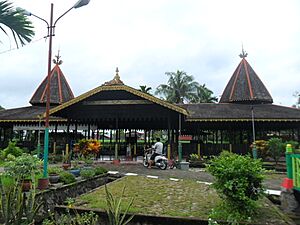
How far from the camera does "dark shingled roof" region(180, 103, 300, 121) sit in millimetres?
15195

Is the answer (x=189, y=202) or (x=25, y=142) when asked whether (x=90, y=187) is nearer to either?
(x=189, y=202)

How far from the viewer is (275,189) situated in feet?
27.1

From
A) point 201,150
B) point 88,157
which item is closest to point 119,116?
point 88,157

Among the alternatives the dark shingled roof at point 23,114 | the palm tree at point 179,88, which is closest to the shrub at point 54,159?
the dark shingled roof at point 23,114

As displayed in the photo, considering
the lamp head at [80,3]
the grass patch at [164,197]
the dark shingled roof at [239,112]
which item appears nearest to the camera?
the grass patch at [164,197]

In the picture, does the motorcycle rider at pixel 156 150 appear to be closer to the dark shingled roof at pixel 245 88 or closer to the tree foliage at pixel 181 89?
the dark shingled roof at pixel 245 88

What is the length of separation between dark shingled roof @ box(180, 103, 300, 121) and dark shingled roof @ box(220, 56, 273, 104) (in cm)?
64

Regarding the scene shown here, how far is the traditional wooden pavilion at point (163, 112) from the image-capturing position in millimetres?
14125

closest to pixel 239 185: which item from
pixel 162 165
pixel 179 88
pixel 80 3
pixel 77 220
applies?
pixel 77 220

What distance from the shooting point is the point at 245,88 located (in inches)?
782

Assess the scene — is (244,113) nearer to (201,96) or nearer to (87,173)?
(87,173)

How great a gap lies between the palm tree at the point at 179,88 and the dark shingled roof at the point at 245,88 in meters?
12.4

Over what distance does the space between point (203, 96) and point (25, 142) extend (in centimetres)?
2360

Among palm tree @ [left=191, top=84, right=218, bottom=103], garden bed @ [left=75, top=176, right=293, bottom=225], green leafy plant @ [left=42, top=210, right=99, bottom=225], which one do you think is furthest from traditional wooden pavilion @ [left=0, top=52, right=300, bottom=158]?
palm tree @ [left=191, top=84, right=218, bottom=103]
